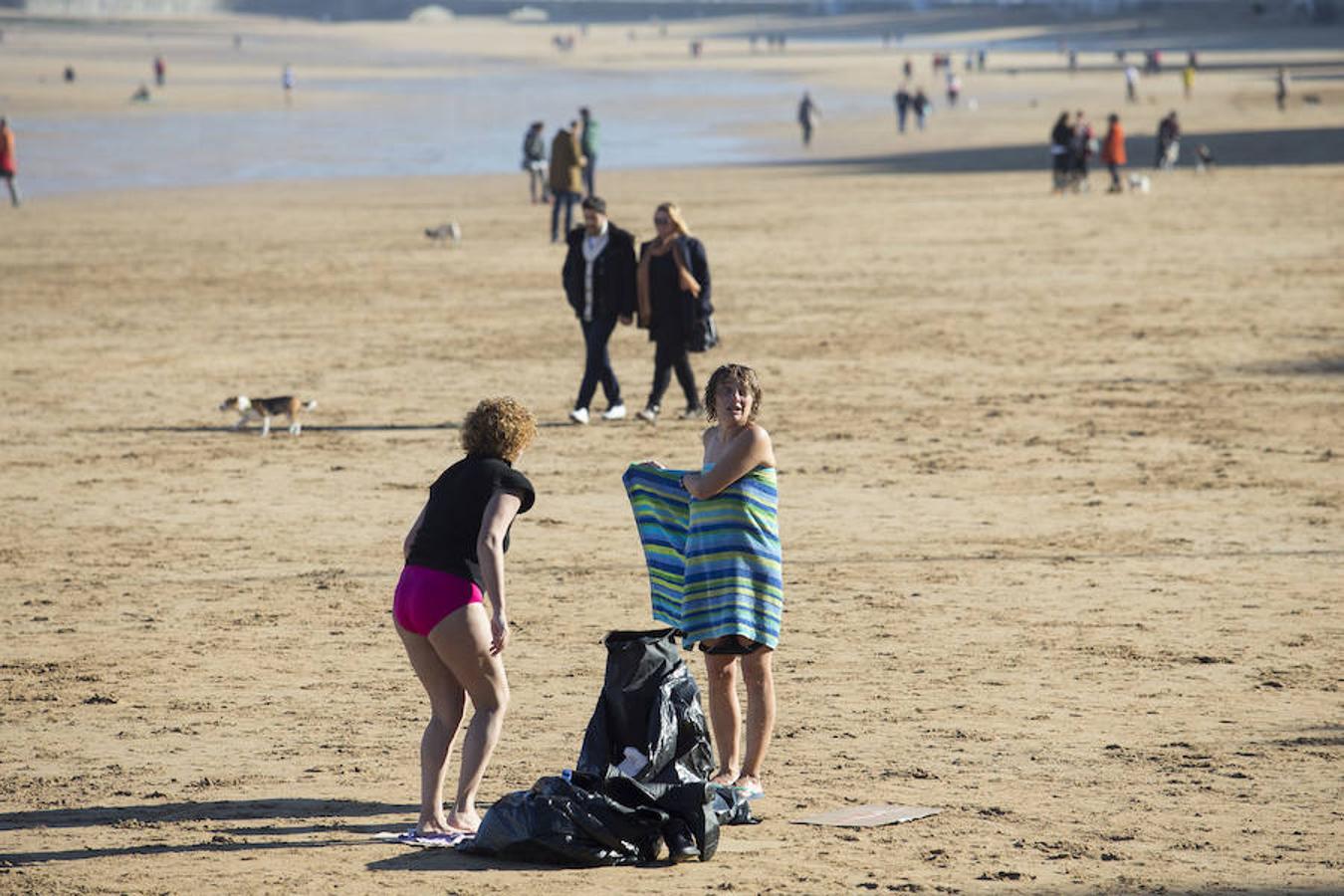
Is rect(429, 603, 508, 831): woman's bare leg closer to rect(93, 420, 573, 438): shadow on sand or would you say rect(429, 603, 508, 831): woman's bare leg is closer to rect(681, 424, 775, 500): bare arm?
rect(681, 424, 775, 500): bare arm

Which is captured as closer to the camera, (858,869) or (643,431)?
(858,869)

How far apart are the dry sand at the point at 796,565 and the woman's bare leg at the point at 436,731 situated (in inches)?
7.3

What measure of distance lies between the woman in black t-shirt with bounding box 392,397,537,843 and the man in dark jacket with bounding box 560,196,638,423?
28.9 ft

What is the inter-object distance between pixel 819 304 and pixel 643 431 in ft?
25.3

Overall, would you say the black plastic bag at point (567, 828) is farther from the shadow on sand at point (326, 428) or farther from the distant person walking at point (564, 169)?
the distant person walking at point (564, 169)

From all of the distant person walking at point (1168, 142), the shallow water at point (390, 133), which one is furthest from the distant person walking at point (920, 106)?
the distant person walking at point (1168, 142)

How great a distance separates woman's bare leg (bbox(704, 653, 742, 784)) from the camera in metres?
7.82

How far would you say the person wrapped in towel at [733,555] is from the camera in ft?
25.0

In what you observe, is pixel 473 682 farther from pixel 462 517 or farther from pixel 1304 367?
pixel 1304 367

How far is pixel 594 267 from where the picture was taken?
16.1 meters

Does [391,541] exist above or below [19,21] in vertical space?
below

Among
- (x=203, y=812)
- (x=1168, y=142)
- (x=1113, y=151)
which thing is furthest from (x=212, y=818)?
(x=1168, y=142)

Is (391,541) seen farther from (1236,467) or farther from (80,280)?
(80,280)

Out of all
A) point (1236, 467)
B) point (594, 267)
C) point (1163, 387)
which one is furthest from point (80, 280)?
point (1236, 467)
